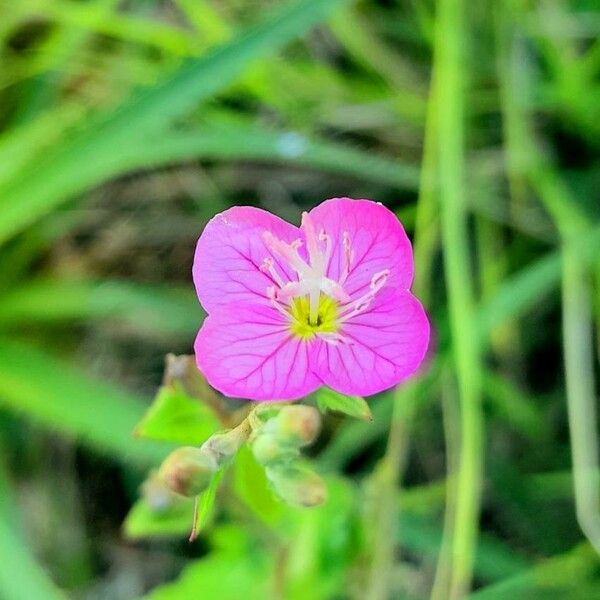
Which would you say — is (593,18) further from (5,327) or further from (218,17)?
(5,327)

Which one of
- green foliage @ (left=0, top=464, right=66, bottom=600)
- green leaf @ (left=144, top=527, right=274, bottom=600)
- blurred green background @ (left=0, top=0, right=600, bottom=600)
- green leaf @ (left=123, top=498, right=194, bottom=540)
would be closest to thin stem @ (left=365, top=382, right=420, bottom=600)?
blurred green background @ (left=0, top=0, right=600, bottom=600)

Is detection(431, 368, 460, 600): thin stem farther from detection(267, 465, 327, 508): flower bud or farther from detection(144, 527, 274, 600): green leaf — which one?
detection(267, 465, 327, 508): flower bud

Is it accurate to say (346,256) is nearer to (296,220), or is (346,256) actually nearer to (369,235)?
(369,235)

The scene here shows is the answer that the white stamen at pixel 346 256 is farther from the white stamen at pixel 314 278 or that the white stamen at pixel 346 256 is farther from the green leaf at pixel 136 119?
the green leaf at pixel 136 119

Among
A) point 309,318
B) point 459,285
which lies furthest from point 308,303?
point 459,285

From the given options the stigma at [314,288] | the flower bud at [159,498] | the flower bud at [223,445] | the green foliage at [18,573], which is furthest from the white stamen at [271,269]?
the green foliage at [18,573]

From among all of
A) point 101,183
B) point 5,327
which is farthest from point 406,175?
point 5,327
